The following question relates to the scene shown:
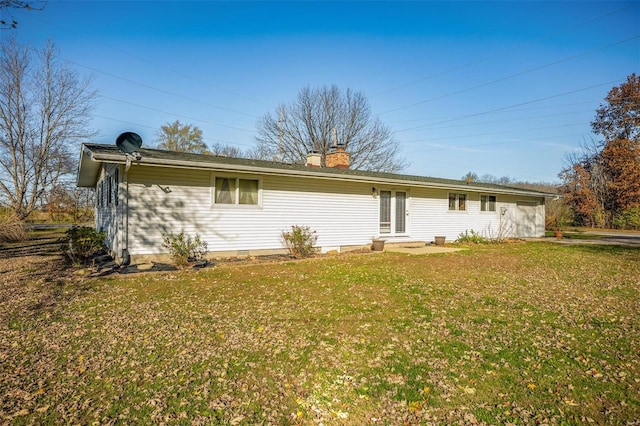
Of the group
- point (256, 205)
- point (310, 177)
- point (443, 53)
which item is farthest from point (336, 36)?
point (256, 205)

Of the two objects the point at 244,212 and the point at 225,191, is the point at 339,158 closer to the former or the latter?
the point at 244,212

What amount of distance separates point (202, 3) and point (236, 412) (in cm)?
1595

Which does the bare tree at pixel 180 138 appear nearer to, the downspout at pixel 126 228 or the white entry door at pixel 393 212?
the white entry door at pixel 393 212

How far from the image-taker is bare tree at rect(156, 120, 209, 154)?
37375 mm

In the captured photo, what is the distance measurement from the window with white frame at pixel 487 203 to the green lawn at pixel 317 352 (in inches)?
398

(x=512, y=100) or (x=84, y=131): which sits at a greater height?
(x=512, y=100)

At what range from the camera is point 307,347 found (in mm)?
3930

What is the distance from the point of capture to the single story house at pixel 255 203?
891 centimetres

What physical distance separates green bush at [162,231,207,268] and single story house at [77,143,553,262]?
18 centimetres

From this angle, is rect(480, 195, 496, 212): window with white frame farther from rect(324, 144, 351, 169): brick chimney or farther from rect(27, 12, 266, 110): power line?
rect(27, 12, 266, 110): power line

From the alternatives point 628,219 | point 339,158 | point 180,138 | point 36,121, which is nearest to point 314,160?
point 339,158

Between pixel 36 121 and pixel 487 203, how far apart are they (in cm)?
2937

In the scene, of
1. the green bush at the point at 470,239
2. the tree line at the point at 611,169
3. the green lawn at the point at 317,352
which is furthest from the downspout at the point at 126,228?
the tree line at the point at 611,169

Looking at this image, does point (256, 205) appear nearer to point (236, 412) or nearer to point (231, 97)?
point (236, 412)
